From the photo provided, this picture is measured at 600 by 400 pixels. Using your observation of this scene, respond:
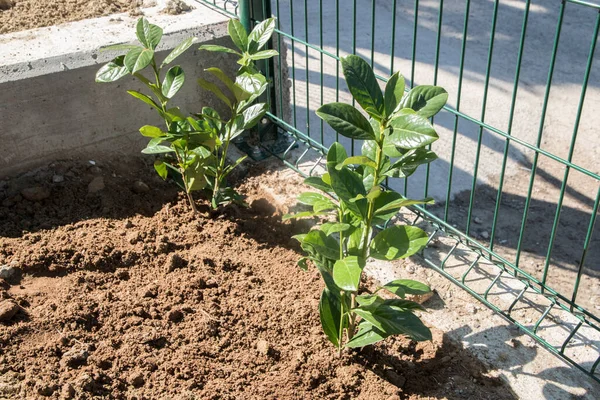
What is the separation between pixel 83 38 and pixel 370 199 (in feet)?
7.58

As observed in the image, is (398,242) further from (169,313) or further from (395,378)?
→ (169,313)

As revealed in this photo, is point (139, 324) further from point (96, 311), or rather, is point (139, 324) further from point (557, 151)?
point (557, 151)

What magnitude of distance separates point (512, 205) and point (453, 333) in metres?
1.87

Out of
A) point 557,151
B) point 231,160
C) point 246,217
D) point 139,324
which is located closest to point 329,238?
point 139,324

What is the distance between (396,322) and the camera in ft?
7.63

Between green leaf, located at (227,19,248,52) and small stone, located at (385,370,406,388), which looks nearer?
small stone, located at (385,370,406,388)

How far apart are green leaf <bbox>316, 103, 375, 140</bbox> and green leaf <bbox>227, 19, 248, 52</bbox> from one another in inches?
45.9

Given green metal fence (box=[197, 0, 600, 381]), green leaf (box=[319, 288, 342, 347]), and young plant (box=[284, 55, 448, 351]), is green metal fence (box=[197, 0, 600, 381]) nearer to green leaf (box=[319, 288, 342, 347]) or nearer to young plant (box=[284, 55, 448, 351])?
young plant (box=[284, 55, 448, 351])

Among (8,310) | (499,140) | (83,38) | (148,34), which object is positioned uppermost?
(148,34)

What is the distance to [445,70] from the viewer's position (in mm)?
5660

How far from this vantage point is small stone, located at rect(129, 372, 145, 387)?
2.50m

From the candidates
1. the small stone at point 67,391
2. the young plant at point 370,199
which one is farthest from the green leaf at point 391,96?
the small stone at point 67,391

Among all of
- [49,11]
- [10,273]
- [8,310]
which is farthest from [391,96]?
[49,11]

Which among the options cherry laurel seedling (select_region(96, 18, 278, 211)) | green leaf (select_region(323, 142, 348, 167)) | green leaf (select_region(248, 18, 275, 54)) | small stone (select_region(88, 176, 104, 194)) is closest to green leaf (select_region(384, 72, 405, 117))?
green leaf (select_region(323, 142, 348, 167))
